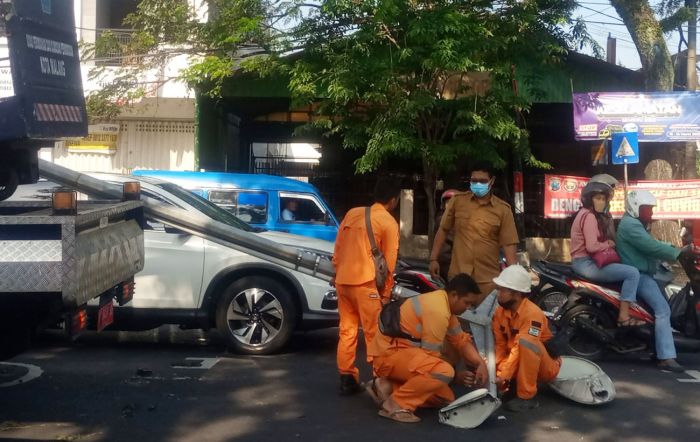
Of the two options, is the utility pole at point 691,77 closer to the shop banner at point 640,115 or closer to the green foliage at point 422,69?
the shop banner at point 640,115

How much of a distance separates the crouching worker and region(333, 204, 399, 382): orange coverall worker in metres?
0.28

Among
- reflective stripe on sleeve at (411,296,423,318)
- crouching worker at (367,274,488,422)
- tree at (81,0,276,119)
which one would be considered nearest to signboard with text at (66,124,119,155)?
tree at (81,0,276,119)

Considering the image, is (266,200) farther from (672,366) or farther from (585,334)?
(672,366)

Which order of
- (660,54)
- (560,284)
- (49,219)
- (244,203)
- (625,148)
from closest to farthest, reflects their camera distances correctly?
(49,219) → (560,284) → (244,203) → (625,148) → (660,54)

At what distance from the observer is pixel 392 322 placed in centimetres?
568

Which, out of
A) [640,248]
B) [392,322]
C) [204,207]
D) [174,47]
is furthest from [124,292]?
[174,47]

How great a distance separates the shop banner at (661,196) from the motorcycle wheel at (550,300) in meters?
5.64

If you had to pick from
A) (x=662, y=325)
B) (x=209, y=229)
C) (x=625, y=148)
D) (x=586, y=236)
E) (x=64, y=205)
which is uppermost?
(x=625, y=148)

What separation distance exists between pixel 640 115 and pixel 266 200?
Result: 24.3ft

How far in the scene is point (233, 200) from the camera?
35.3ft

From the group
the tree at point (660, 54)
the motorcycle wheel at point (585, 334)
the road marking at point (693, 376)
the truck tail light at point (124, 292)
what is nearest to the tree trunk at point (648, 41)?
the tree at point (660, 54)

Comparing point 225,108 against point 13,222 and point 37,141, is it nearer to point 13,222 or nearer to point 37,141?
point 37,141

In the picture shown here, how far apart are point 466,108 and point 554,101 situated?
3711mm

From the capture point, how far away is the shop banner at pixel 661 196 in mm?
13656
